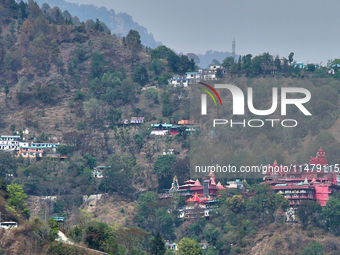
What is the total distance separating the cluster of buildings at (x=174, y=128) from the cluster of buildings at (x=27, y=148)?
7990 mm

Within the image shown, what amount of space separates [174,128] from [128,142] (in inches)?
152

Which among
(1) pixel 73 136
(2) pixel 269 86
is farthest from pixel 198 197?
(2) pixel 269 86

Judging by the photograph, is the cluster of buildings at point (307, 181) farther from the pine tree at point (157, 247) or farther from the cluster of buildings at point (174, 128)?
the pine tree at point (157, 247)

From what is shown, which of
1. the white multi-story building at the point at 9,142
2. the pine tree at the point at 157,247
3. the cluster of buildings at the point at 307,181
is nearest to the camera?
the pine tree at the point at 157,247

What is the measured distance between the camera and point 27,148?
198 ft

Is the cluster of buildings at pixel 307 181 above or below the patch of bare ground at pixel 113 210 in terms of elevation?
above

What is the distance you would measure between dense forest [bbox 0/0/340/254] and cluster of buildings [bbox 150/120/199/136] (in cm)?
70

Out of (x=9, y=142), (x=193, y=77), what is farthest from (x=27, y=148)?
(x=193, y=77)

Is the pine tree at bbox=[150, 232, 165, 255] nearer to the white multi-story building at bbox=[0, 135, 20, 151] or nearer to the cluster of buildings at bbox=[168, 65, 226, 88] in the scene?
the white multi-story building at bbox=[0, 135, 20, 151]

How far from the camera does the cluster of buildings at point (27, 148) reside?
6006 cm

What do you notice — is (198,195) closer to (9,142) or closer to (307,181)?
(307,181)

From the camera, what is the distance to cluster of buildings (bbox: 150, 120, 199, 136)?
207 feet

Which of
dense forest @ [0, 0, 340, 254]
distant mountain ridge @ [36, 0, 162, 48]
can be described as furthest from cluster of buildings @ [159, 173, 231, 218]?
distant mountain ridge @ [36, 0, 162, 48]

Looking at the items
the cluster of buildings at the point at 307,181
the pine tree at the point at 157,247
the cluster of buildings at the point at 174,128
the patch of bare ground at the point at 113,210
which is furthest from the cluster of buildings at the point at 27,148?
the pine tree at the point at 157,247
